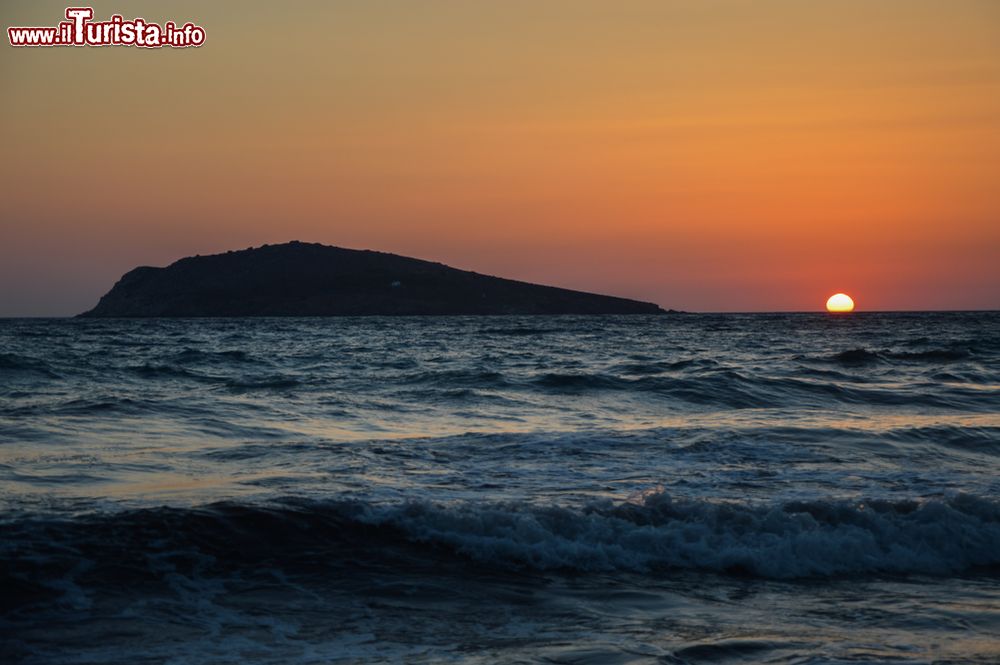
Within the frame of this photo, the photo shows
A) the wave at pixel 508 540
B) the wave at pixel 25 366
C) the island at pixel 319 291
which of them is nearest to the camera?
the wave at pixel 508 540

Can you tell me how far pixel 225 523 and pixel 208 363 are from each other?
76.9 feet

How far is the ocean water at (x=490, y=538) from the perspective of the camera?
20.5ft

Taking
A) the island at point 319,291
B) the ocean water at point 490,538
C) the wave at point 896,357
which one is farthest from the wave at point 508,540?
the island at point 319,291

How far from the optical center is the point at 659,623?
6.54 m

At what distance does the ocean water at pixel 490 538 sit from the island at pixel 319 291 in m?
155

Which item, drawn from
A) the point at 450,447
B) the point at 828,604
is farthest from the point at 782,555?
the point at 450,447

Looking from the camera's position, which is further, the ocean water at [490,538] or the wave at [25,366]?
the wave at [25,366]

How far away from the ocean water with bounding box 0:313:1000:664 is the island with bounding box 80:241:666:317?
510 ft

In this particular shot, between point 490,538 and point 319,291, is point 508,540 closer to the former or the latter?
point 490,538

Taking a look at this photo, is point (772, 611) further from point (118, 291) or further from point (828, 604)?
point (118, 291)

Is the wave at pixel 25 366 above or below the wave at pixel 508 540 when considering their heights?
above

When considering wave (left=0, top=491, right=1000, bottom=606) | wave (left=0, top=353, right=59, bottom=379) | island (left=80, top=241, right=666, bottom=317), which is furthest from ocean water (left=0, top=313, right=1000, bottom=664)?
island (left=80, top=241, right=666, bottom=317)

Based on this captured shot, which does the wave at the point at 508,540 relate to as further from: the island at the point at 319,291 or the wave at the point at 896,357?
→ the island at the point at 319,291

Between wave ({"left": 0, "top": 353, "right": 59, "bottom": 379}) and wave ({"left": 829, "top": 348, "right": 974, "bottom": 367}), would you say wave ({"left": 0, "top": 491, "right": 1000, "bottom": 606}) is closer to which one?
wave ({"left": 0, "top": 353, "right": 59, "bottom": 379})
